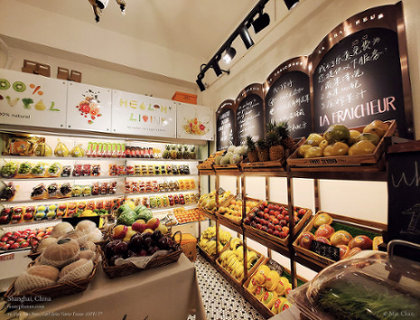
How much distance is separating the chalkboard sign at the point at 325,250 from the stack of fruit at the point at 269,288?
35.3 inches

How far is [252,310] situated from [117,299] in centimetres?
189

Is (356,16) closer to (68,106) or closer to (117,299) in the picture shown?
(117,299)

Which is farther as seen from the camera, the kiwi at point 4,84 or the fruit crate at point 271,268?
the kiwi at point 4,84

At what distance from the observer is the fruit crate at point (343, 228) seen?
4.89ft

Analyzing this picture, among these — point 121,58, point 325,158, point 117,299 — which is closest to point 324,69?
point 325,158

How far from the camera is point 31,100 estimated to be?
9.36 ft

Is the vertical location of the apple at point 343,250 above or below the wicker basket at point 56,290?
below

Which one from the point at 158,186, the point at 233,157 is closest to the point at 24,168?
the point at 158,186

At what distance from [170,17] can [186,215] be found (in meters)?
4.17

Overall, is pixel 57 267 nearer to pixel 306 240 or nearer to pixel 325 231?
pixel 306 240

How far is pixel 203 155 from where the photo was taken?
4777 mm

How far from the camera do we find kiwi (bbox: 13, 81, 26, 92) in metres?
2.79

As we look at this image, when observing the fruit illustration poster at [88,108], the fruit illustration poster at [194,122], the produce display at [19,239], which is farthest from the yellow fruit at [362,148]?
the produce display at [19,239]

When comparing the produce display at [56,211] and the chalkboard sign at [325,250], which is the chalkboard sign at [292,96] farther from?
the produce display at [56,211]
